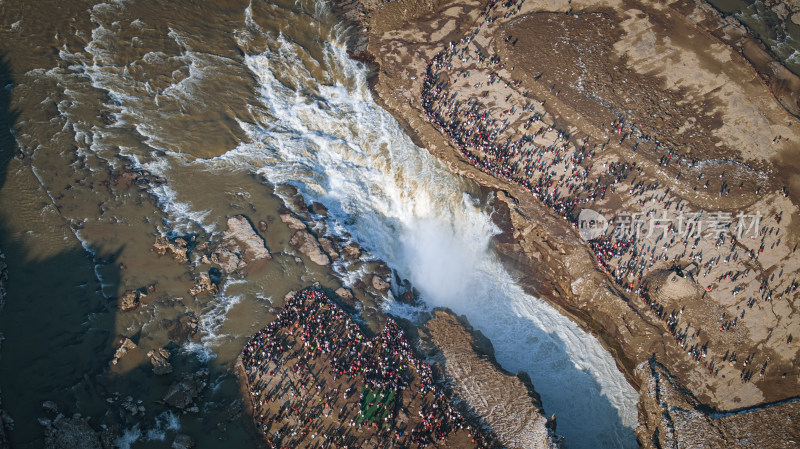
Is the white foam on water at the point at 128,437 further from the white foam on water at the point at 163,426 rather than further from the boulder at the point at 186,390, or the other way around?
the boulder at the point at 186,390

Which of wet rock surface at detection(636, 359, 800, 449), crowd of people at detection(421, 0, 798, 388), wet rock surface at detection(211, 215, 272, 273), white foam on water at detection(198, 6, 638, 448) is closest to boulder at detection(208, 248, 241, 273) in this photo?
wet rock surface at detection(211, 215, 272, 273)

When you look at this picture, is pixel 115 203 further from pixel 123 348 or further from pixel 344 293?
pixel 344 293

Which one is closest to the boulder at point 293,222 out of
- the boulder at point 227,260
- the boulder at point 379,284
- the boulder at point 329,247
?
the boulder at point 329,247

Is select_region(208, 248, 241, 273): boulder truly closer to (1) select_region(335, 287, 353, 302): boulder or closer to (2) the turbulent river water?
(2) the turbulent river water

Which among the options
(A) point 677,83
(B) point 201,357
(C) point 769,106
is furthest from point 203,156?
(C) point 769,106

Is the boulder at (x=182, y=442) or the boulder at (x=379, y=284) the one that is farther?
the boulder at (x=379, y=284)

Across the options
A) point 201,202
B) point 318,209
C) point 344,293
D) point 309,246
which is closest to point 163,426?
point 344,293
